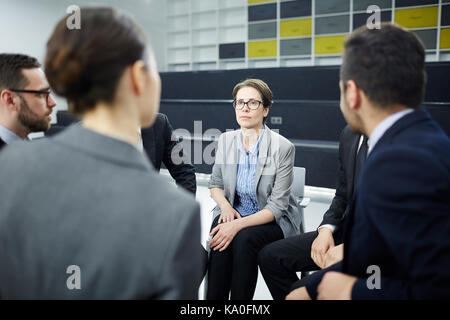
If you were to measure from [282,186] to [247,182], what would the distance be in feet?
0.73

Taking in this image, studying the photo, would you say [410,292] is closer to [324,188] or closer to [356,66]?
[356,66]

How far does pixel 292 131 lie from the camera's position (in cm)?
497

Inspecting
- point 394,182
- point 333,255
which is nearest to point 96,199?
point 394,182

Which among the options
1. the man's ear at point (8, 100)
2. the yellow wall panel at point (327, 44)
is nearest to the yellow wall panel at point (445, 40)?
the yellow wall panel at point (327, 44)

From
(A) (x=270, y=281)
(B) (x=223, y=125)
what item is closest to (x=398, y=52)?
(A) (x=270, y=281)

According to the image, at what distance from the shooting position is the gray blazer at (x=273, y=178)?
208cm

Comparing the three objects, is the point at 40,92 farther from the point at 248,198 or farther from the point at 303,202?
the point at 303,202

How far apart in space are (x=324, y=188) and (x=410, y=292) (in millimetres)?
3616

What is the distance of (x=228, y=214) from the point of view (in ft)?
6.78

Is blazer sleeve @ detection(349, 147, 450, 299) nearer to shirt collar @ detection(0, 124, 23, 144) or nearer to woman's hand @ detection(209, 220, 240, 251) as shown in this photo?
woman's hand @ detection(209, 220, 240, 251)

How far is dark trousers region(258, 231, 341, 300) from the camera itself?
71.0 inches

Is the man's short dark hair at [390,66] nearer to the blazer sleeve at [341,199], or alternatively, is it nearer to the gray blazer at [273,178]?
the blazer sleeve at [341,199]

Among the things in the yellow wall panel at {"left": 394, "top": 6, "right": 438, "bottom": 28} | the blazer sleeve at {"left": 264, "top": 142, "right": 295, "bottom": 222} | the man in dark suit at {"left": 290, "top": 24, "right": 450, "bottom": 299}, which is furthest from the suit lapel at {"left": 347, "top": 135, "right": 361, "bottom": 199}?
the yellow wall panel at {"left": 394, "top": 6, "right": 438, "bottom": 28}

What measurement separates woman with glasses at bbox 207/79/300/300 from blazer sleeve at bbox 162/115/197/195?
0.14 metres
